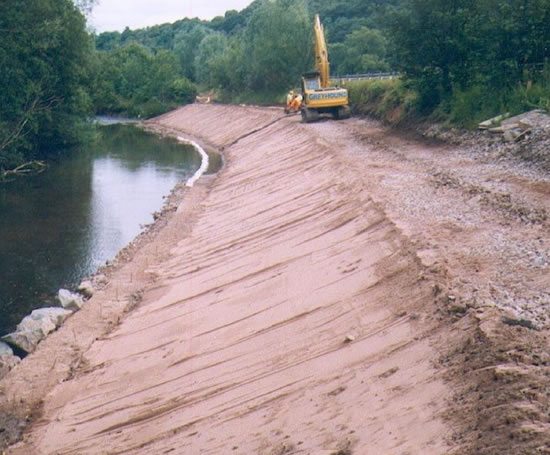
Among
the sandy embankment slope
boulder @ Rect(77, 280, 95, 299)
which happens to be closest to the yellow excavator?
the sandy embankment slope

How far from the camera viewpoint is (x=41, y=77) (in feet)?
106

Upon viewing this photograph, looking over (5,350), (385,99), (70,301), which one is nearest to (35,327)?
(5,350)

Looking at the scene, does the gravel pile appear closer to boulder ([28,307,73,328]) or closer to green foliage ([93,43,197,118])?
boulder ([28,307,73,328])

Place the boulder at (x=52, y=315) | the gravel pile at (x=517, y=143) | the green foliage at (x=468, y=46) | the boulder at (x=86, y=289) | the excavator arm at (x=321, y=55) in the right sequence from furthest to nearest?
the excavator arm at (x=321, y=55), the green foliage at (x=468, y=46), the gravel pile at (x=517, y=143), the boulder at (x=86, y=289), the boulder at (x=52, y=315)

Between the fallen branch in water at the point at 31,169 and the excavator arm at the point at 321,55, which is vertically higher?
the excavator arm at the point at 321,55

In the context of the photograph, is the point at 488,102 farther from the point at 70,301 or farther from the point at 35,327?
the point at 35,327

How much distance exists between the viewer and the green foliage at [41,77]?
93.4 ft

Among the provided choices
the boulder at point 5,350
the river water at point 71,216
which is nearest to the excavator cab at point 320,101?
the river water at point 71,216

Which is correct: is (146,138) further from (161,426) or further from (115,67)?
(161,426)

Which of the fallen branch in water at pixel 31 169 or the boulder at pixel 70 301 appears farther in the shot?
the fallen branch in water at pixel 31 169

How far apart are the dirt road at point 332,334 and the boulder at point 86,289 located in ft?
1.47

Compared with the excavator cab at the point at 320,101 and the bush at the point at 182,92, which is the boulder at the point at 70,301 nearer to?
the excavator cab at the point at 320,101

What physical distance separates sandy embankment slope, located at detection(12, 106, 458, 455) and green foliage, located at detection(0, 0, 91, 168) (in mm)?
15299

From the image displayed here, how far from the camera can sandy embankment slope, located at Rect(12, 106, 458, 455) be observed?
25.3ft
